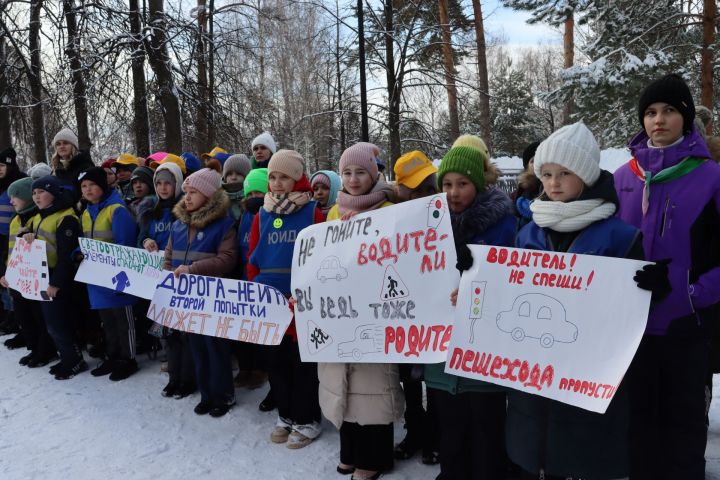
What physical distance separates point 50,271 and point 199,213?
2156 millimetres

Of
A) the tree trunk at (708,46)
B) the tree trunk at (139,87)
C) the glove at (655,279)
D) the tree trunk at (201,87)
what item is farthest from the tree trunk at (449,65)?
the glove at (655,279)

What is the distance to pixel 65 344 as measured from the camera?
17.4 feet

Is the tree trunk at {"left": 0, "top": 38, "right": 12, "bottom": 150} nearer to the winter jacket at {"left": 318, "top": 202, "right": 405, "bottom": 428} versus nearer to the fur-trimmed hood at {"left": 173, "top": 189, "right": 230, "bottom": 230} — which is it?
the fur-trimmed hood at {"left": 173, "top": 189, "right": 230, "bottom": 230}

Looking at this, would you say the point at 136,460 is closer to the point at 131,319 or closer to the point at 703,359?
the point at 131,319

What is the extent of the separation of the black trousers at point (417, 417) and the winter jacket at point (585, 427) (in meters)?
1.12

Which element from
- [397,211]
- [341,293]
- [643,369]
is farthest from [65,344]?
[643,369]

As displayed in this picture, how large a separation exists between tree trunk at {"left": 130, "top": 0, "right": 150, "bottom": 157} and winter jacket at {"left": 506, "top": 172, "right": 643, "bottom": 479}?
31.5 feet

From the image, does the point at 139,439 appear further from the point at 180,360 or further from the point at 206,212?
the point at 206,212

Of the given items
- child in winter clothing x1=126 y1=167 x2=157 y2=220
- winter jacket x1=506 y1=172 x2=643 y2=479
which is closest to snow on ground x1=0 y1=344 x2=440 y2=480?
winter jacket x1=506 y1=172 x2=643 y2=479

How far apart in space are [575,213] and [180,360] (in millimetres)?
3869

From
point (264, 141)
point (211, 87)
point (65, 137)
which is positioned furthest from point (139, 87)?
point (264, 141)

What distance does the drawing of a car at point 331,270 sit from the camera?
3254mm

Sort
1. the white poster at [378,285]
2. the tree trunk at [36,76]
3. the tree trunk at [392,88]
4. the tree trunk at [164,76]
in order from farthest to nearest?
1. the tree trunk at [392,88]
2. the tree trunk at [36,76]
3. the tree trunk at [164,76]
4. the white poster at [378,285]

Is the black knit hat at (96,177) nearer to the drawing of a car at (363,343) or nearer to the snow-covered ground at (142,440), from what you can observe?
the snow-covered ground at (142,440)
